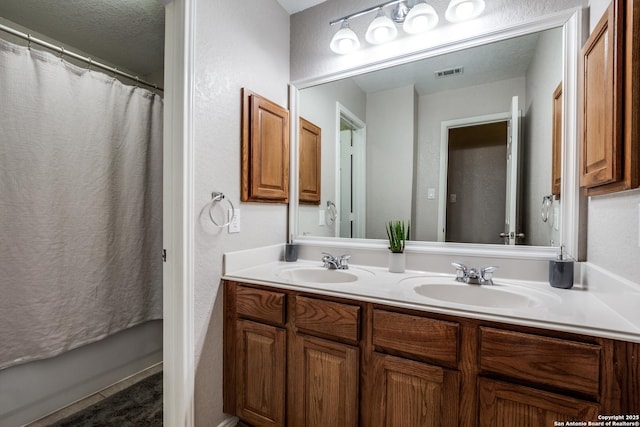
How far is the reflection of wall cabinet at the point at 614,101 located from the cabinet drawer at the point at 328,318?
937 millimetres

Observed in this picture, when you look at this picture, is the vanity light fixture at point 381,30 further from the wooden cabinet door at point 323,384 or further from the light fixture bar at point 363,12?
→ the wooden cabinet door at point 323,384

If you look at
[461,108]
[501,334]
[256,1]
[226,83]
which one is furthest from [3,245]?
[461,108]

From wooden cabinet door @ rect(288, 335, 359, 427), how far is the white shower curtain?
1369 mm

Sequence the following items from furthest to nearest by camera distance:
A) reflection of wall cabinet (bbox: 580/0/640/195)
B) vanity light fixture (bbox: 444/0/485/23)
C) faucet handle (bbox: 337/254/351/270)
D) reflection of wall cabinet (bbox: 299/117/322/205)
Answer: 1. reflection of wall cabinet (bbox: 299/117/322/205)
2. faucet handle (bbox: 337/254/351/270)
3. vanity light fixture (bbox: 444/0/485/23)
4. reflection of wall cabinet (bbox: 580/0/640/195)

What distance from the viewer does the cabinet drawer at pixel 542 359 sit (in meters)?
0.78

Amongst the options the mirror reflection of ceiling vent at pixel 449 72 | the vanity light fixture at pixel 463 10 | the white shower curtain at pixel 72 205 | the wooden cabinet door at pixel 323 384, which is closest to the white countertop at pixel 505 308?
the wooden cabinet door at pixel 323 384

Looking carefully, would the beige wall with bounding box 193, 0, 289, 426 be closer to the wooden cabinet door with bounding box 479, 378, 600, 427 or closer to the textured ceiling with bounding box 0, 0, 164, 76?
the textured ceiling with bounding box 0, 0, 164, 76

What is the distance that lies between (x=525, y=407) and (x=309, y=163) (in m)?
1.58

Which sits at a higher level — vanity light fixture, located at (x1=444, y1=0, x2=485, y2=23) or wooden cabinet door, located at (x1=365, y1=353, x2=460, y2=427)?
vanity light fixture, located at (x1=444, y1=0, x2=485, y2=23)

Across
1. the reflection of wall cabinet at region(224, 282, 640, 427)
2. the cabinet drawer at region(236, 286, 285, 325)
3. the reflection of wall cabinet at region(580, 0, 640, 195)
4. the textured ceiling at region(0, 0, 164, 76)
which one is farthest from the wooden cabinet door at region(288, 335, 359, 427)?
the textured ceiling at region(0, 0, 164, 76)

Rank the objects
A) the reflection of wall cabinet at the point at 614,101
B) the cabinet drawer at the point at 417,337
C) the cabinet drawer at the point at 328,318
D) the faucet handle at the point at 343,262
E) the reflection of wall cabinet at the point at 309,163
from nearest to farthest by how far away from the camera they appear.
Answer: the reflection of wall cabinet at the point at 614,101, the cabinet drawer at the point at 417,337, the cabinet drawer at the point at 328,318, the faucet handle at the point at 343,262, the reflection of wall cabinet at the point at 309,163

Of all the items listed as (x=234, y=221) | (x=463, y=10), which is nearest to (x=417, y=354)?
(x=234, y=221)

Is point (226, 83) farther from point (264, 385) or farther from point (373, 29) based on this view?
point (264, 385)

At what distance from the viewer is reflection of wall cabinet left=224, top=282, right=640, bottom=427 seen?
79cm
